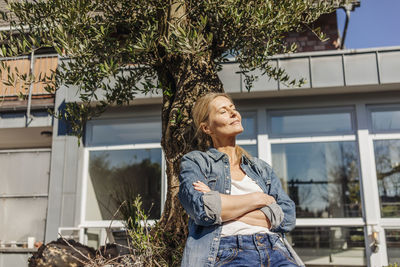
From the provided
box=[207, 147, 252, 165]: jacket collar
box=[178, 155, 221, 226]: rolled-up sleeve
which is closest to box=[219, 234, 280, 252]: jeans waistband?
box=[178, 155, 221, 226]: rolled-up sleeve

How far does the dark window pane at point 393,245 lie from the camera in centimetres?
627

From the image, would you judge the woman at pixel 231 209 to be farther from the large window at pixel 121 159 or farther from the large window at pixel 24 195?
the large window at pixel 24 195

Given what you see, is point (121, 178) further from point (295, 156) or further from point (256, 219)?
point (256, 219)

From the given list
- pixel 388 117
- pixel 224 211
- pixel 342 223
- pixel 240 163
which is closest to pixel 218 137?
pixel 240 163

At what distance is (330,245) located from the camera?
6.59m

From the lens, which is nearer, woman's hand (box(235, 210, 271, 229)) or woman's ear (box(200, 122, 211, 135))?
woman's hand (box(235, 210, 271, 229))

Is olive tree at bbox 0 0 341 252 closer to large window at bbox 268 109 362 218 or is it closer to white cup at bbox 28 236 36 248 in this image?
large window at bbox 268 109 362 218

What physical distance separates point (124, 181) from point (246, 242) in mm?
5968

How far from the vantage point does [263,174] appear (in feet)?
7.50

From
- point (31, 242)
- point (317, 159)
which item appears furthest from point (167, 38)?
point (31, 242)

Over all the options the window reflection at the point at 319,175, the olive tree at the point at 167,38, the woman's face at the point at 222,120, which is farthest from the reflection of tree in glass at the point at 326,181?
the woman's face at the point at 222,120

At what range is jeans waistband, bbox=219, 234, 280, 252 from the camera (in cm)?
188

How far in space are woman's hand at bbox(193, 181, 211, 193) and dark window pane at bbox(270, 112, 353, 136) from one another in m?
5.21

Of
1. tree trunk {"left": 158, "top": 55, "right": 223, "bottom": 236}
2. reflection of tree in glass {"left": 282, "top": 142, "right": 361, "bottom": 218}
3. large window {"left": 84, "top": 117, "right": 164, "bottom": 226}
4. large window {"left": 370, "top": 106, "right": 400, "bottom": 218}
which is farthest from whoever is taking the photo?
large window {"left": 84, "top": 117, "right": 164, "bottom": 226}
